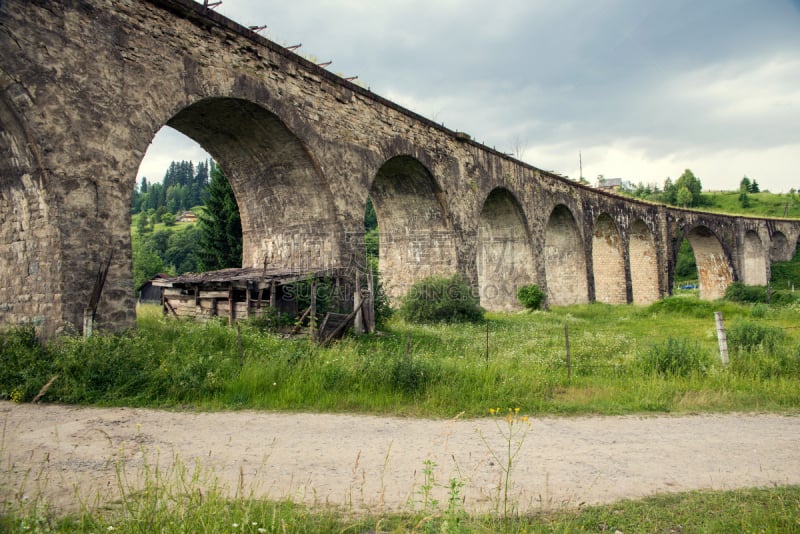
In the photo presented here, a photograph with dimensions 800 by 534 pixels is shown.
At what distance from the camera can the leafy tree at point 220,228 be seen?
24703 mm

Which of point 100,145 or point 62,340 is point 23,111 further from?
point 62,340

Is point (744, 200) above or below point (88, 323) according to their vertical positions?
above

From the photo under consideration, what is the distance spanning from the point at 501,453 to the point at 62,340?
5528mm

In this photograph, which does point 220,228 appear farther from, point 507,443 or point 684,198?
point 684,198

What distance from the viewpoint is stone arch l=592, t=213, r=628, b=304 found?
2527 centimetres

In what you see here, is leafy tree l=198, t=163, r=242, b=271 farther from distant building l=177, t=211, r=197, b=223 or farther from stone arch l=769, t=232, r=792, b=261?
distant building l=177, t=211, r=197, b=223

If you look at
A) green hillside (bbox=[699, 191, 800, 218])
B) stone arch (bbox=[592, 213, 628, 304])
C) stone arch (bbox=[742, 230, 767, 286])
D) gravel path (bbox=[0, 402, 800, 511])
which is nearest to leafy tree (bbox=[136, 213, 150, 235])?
stone arch (bbox=[592, 213, 628, 304])

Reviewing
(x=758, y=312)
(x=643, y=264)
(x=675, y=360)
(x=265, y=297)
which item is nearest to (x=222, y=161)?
(x=265, y=297)

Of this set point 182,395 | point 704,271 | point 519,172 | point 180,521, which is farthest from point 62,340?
point 704,271

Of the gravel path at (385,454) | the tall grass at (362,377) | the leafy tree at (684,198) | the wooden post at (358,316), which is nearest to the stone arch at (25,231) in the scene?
the tall grass at (362,377)

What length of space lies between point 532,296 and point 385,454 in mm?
15323

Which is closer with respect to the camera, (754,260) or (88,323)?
(88,323)

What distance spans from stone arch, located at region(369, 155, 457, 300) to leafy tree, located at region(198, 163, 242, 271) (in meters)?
11.3

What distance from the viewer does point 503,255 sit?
1978cm
